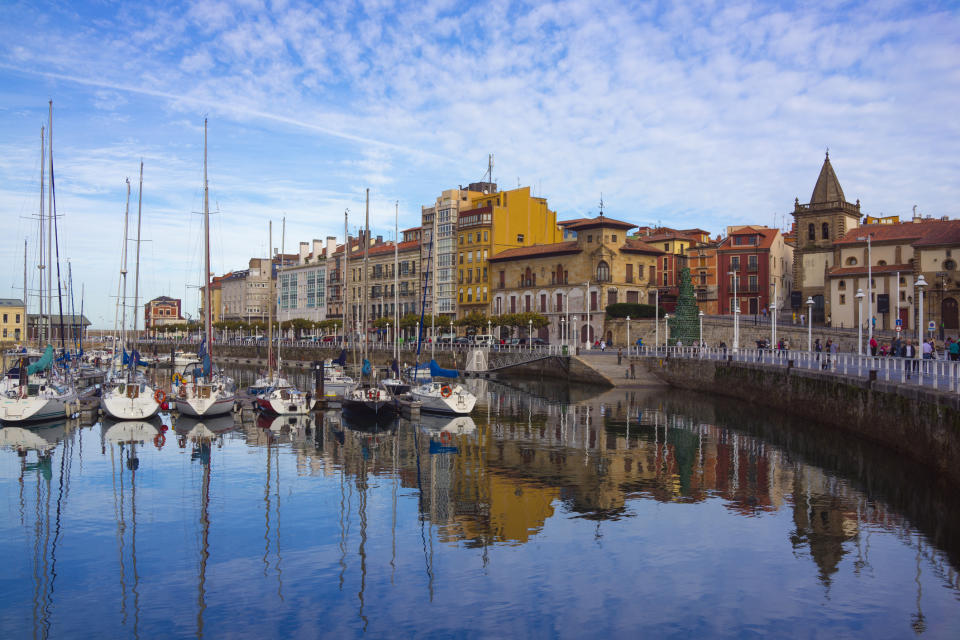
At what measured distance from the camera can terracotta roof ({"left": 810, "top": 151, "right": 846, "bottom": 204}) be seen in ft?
304

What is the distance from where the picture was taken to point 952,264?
7056cm

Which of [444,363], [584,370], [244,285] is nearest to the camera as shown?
[584,370]

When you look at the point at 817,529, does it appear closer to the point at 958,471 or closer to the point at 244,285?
the point at 958,471

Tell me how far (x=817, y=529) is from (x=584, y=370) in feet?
157

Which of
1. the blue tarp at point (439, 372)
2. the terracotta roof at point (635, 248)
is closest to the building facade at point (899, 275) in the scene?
the terracotta roof at point (635, 248)

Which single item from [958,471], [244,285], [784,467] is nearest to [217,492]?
[784,467]

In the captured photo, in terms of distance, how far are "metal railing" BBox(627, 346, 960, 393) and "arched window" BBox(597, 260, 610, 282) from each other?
67.8ft

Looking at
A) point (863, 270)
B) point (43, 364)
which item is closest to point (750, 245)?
point (863, 270)

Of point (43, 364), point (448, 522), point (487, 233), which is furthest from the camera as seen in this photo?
point (487, 233)

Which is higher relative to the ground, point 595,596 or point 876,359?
point 876,359

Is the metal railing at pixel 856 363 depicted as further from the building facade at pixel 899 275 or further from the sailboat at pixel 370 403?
the sailboat at pixel 370 403

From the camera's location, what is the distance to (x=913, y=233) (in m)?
79.3

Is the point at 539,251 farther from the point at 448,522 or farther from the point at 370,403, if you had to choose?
the point at 448,522

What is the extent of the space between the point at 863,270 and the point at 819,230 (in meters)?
14.0
